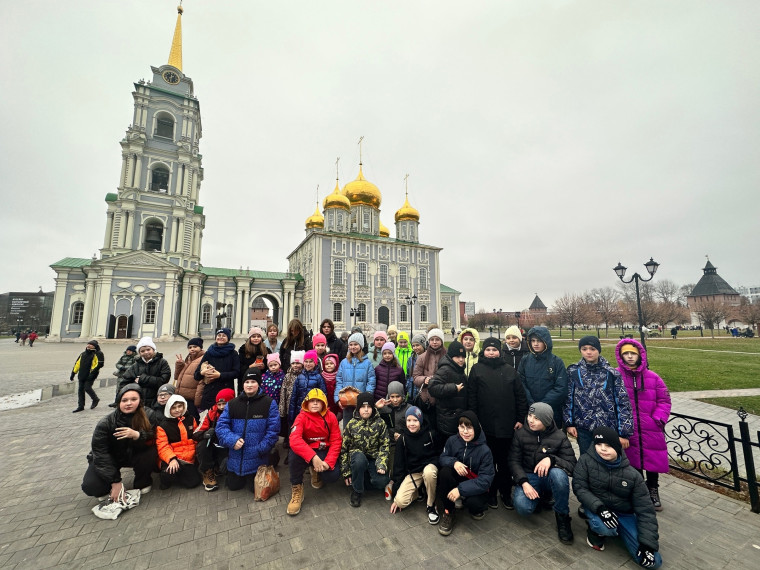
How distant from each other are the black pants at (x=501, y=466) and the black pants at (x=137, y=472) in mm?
4326

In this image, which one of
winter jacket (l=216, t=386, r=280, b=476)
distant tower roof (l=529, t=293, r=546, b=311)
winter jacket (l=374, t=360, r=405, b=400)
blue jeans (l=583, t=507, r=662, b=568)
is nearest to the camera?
blue jeans (l=583, t=507, r=662, b=568)

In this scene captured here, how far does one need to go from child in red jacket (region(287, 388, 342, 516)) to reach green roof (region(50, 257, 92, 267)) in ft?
120

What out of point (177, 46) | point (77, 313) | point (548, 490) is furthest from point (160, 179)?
point (548, 490)

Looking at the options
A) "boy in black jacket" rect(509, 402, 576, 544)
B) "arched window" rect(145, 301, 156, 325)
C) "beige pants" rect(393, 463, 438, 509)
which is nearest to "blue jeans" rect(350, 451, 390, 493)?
"beige pants" rect(393, 463, 438, 509)

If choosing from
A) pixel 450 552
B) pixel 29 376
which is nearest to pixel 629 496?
pixel 450 552

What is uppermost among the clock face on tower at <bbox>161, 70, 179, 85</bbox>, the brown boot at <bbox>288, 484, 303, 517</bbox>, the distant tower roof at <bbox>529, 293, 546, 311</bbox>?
the clock face on tower at <bbox>161, 70, 179, 85</bbox>

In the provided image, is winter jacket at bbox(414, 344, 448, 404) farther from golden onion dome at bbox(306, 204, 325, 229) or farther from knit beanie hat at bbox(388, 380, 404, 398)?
golden onion dome at bbox(306, 204, 325, 229)

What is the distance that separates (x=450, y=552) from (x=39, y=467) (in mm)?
6038

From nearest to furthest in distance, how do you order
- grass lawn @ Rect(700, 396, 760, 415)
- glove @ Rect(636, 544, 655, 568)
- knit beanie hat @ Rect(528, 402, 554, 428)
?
glove @ Rect(636, 544, 655, 568)
knit beanie hat @ Rect(528, 402, 554, 428)
grass lawn @ Rect(700, 396, 760, 415)

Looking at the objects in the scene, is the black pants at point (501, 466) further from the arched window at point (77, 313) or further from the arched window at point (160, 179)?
the arched window at point (160, 179)

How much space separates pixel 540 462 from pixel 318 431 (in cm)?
270

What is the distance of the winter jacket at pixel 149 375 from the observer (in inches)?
188

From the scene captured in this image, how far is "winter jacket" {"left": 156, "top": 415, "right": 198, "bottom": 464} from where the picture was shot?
13.2ft

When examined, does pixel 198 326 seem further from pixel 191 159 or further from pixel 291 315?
pixel 191 159
